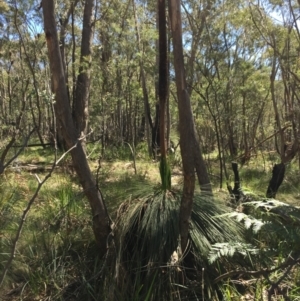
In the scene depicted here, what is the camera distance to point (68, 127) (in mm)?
3268

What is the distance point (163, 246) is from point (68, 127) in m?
1.28

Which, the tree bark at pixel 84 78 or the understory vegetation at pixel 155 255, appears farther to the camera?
the tree bark at pixel 84 78

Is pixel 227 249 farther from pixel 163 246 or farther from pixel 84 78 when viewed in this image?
pixel 84 78

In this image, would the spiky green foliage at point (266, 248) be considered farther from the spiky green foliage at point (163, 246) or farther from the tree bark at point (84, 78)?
the tree bark at point (84, 78)

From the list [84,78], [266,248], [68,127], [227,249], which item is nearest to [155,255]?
[227,249]

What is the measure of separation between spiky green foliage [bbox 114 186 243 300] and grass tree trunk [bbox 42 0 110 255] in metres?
0.18

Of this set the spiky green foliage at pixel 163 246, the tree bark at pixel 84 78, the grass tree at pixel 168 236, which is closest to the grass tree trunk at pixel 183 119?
the grass tree at pixel 168 236

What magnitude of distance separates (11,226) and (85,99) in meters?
5.49

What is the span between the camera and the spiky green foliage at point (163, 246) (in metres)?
3.15

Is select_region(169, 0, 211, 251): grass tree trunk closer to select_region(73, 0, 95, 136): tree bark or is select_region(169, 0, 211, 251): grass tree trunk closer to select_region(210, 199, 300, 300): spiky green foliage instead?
select_region(210, 199, 300, 300): spiky green foliage

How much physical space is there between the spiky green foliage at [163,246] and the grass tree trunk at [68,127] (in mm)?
185

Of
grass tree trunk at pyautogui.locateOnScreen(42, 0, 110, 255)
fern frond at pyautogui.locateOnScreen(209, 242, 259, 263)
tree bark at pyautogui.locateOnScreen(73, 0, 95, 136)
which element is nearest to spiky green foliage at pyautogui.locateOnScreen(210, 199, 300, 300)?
fern frond at pyautogui.locateOnScreen(209, 242, 259, 263)

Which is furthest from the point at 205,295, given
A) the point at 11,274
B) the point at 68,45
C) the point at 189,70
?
the point at 68,45

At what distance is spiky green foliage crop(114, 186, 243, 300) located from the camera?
315cm
